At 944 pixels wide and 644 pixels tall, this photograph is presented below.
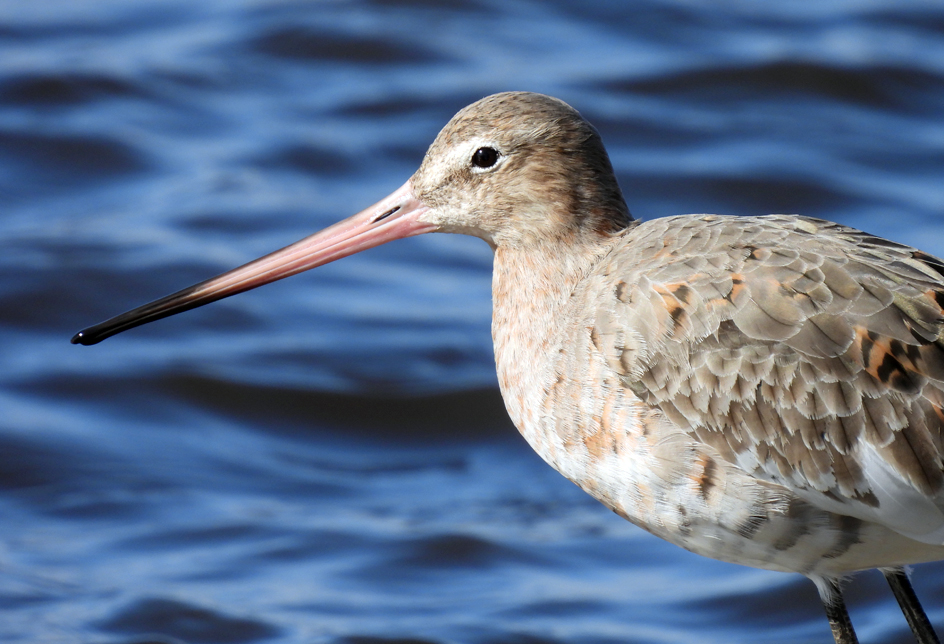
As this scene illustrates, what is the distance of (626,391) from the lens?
451cm

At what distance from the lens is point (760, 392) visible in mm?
4418

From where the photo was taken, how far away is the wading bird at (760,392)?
434cm

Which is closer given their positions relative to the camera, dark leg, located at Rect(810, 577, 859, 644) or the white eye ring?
dark leg, located at Rect(810, 577, 859, 644)

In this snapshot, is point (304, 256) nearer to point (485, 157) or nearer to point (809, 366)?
point (485, 157)

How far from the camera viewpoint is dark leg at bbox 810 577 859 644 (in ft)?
15.5

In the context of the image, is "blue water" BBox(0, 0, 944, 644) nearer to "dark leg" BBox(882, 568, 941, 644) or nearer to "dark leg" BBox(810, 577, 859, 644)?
"dark leg" BBox(882, 568, 941, 644)

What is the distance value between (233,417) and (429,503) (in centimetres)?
160

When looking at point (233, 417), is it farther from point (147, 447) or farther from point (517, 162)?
point (517, 162)

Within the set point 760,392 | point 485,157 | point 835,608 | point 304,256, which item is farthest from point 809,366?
point 304,256

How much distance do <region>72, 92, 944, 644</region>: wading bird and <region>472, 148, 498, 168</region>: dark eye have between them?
58 cm

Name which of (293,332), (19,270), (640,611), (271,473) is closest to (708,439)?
(640,611)

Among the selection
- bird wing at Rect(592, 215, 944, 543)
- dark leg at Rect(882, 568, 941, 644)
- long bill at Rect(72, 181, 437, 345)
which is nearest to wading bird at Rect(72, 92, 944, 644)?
bird wing at Rect(592, 215, 944, 543)

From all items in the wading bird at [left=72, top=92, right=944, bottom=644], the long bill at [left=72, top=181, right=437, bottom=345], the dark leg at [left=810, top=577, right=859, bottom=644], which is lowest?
the dark leg at [left=810, top=577, right=859, bottom=644]

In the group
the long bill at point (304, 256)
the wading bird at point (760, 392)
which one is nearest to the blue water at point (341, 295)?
the long bill at point (304, 256)
